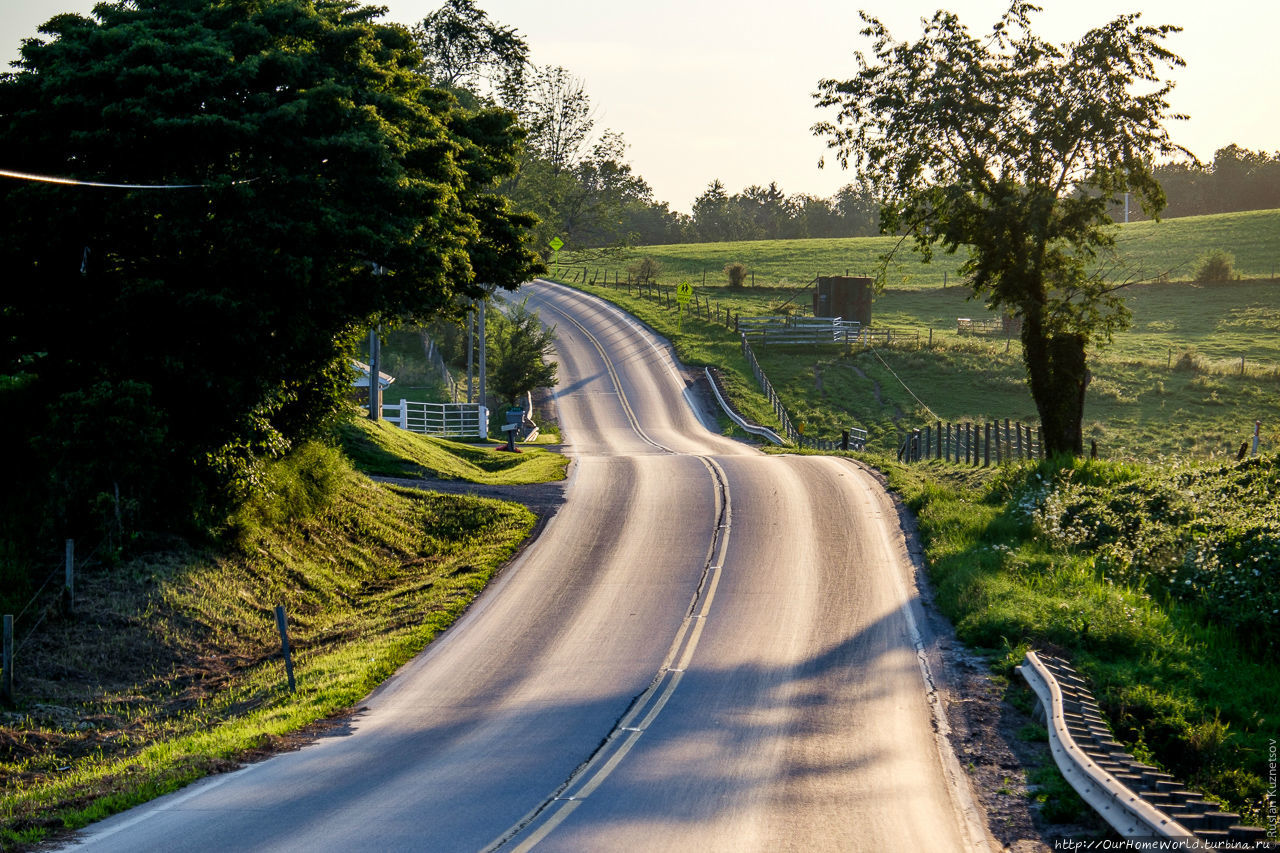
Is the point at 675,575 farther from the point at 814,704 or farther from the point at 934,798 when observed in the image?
the point at 934,798

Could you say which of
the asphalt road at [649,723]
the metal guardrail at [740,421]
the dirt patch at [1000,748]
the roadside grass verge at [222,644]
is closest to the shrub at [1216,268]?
the metal guardrail at [740,421]

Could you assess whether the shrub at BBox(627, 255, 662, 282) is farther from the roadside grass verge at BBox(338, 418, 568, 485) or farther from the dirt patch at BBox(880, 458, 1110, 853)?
the dirt patch at BBox(880, 458, 1110, 853)

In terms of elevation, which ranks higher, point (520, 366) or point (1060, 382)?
point (520, 366)

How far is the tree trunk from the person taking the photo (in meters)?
27.7

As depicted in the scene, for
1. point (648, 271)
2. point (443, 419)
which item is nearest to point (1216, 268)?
point (648, 271)

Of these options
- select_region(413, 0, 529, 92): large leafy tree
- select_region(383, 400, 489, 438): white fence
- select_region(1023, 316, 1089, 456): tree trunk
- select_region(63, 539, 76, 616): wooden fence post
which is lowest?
select_region(63, 539, 76, 616): wooden fence post

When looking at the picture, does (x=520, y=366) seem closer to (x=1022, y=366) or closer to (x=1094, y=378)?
(x=1022, y=366)

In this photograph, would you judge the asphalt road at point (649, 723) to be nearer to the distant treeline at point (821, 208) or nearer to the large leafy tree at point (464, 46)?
the large leafy tree at point (464, 46)

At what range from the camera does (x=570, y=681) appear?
1437 cm

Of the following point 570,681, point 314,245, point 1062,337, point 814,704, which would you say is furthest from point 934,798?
point 1062,337

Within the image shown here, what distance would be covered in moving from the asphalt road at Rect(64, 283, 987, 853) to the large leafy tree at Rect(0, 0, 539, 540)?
232 inches

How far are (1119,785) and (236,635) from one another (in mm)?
13995

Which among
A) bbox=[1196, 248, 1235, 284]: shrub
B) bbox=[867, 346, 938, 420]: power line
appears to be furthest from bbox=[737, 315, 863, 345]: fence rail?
bbox=[1196, 248, 1235, 284]: shrub

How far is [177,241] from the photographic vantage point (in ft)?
57.3
